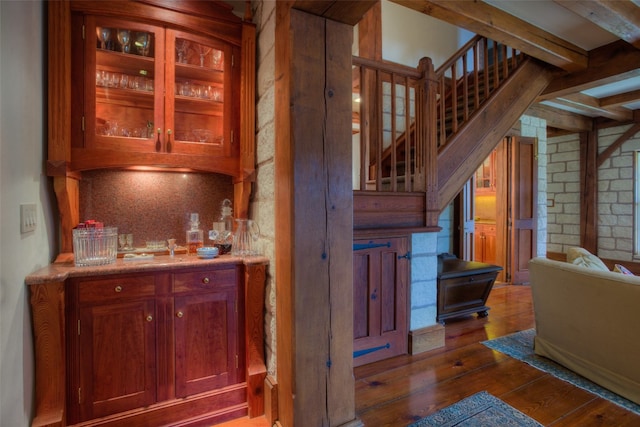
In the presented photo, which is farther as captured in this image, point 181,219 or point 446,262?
point 446,262

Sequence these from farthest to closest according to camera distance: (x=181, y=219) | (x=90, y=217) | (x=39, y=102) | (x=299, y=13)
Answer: (x=181, y=219), (x=90, y=217), (x=39, y=102), (x=299, y=13)

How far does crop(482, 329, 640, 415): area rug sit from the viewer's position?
2.11 metres

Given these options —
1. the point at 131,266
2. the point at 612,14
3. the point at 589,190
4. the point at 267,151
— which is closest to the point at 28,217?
the point at 131,266

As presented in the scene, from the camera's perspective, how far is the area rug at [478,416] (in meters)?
1.87

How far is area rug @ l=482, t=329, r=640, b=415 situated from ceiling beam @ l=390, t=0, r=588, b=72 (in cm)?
273

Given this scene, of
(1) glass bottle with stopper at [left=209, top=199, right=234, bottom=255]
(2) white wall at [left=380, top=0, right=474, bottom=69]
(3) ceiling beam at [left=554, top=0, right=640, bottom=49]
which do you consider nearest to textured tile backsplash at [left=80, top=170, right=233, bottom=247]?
(1) glass bottle with stopper at [left=209, top=199, right=234, bottom=255]

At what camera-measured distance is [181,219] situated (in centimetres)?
228

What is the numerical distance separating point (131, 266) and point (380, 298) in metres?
1.80

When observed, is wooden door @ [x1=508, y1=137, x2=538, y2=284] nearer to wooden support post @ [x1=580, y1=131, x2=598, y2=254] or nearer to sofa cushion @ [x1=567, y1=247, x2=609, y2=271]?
wooden support post @ [x1=580, y1=131, x2=598, y2=254]

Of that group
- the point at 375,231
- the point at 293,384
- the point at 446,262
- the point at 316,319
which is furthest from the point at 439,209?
the point at 293,384

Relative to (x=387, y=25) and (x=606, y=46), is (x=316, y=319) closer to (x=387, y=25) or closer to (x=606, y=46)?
(x=387, y=25)

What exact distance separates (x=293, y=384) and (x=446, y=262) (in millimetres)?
2659

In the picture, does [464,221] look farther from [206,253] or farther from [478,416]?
[206,253]

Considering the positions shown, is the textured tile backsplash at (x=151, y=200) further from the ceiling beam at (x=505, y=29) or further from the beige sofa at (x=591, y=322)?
the beige sofa at (x=591, y=322)
